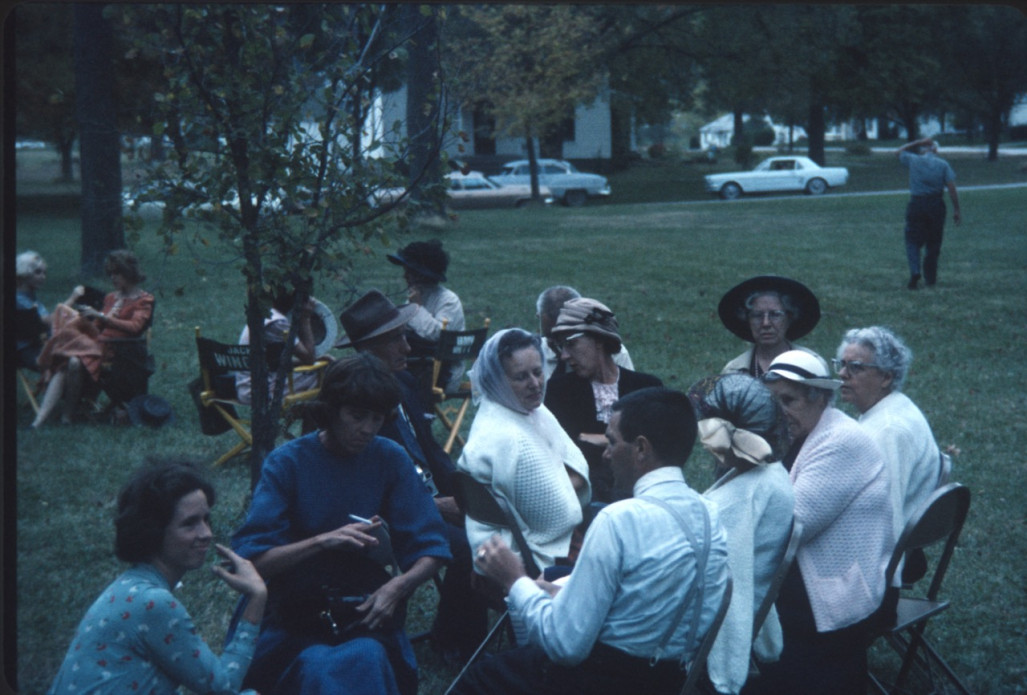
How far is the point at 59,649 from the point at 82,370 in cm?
A: 430

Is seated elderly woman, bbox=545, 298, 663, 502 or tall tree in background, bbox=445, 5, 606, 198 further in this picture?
tall tree in background, bbox=445, 5, 606, 198

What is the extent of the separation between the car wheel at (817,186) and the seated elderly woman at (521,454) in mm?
33374

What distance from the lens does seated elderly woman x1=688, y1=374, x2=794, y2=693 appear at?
3180mm

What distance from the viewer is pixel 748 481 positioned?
3.24m

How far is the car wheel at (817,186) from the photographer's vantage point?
35.5 metres

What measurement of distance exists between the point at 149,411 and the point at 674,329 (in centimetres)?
616

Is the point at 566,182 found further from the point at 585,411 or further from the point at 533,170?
the point at 585,411

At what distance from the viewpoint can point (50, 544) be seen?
221 inches

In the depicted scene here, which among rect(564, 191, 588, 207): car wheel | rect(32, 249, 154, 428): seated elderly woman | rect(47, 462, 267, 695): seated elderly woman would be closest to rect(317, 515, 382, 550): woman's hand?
rect(47, 462, 267, 695): seated elderly woman

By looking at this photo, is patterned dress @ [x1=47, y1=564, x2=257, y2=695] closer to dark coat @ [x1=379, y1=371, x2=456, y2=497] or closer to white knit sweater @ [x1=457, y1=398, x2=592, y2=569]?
white knit sweater @ [x1=457, y1=398, x2=592, y2=569]

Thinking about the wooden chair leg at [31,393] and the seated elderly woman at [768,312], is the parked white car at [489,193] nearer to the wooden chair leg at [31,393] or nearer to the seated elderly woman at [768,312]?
the wooden chair leg at [31,393]

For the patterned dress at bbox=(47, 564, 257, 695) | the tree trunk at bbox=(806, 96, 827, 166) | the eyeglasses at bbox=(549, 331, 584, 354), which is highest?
the tree trunk at bbox=(806, 96, 827, 166)

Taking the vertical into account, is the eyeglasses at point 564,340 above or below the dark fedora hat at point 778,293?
below

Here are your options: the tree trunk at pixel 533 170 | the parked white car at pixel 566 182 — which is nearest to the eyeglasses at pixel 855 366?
the tree trunk at pixel 533 170
